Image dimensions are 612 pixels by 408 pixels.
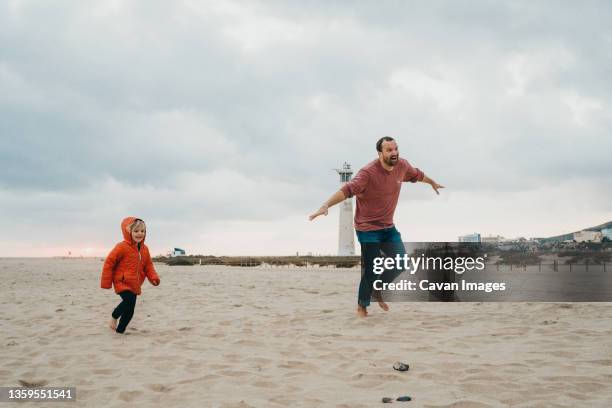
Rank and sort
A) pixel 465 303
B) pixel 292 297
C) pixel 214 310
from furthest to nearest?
pixel 292 297 < pixel 465 303 < pixel 214 310

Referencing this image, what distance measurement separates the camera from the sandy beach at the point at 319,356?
3.63 meters

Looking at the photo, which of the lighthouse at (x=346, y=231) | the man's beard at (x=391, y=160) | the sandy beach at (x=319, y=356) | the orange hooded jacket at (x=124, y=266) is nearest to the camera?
the sandy beach at (x=319, y=356)

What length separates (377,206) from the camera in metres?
7.00

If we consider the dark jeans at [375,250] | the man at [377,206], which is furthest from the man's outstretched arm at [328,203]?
the dark jeans at [375,250]

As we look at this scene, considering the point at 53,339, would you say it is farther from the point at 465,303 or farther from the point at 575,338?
the point at 465,303

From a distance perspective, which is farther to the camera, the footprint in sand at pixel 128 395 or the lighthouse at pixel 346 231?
the lighthouse at pixel 346 231

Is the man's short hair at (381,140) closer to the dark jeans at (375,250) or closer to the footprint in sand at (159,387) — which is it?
the dark jeans at (375,250)

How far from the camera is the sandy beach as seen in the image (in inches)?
143

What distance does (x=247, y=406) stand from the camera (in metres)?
3.40

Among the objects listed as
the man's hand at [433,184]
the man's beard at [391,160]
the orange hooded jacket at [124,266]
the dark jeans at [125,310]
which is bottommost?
the dark jeans at [125,310]

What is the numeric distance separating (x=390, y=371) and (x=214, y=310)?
4.72 meters

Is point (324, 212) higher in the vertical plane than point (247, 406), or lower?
higher

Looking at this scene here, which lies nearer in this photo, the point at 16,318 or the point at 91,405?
the point at 91,405

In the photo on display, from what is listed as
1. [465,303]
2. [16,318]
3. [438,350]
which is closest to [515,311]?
[465,303]
